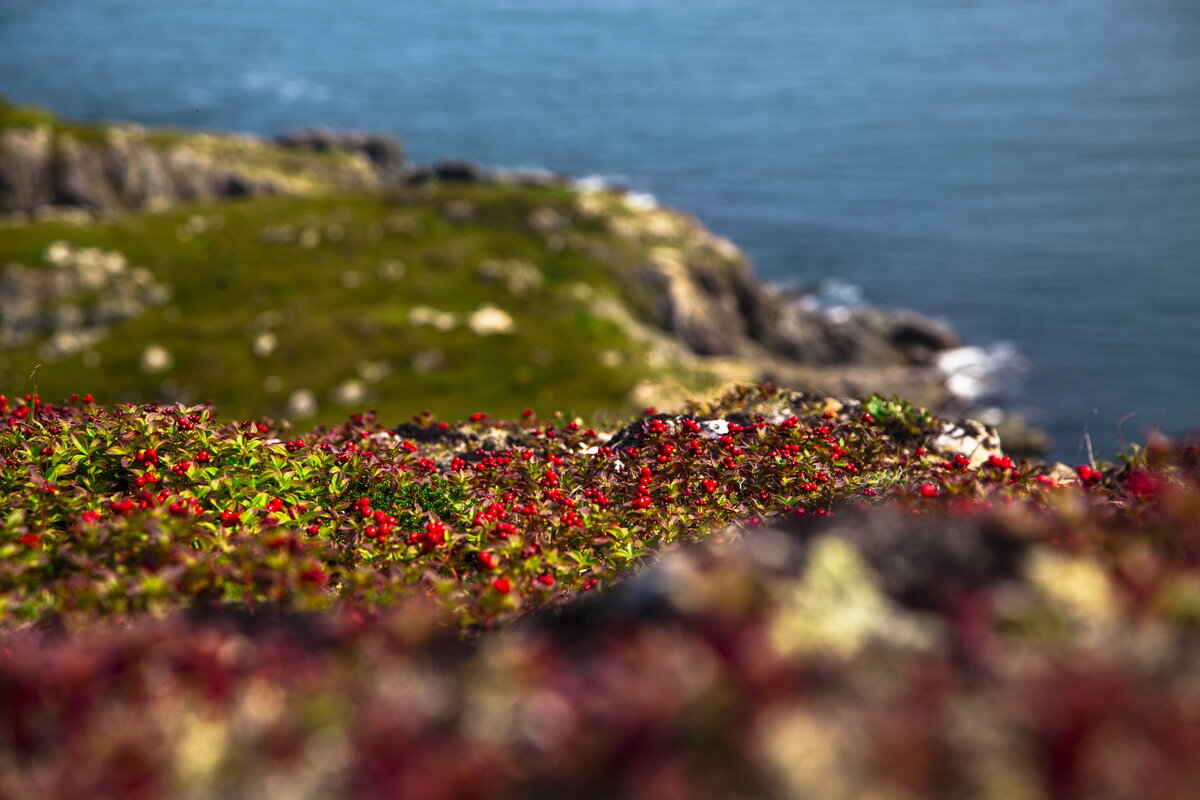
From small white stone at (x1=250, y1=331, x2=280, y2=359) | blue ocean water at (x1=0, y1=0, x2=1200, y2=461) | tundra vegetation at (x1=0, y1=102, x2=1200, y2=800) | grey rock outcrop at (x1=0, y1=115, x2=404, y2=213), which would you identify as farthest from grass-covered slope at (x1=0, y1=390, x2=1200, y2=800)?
grey rock outcrop at (x1=0, y1=115, x2=404, y2=213)

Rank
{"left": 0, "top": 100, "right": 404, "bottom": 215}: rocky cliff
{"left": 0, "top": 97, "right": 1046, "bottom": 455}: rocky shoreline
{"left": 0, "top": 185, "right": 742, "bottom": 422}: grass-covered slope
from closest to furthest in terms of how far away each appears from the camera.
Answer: {"left": 0, "top": 185, "right": 742, "bottom": 422}: grass-covered slope
{"left": 0, "top": 97, "right": 1046, "bottom": 455}: rocky shoreline
{"left": 0, "top": 100, "right": 404, "bottom": 215}: rocky cliff

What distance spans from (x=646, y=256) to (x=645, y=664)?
80.7 meters

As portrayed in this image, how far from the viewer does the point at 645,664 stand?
17.0 feet

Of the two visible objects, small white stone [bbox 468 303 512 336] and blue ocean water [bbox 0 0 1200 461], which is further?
blue ocean water [bbox 0 0 1200 461]

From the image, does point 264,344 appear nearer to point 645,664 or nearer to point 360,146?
point 645,664

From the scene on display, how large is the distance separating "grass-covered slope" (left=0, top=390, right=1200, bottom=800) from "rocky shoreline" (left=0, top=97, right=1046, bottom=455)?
4513 centimetres

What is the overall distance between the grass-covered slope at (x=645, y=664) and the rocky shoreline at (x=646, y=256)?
45.1 metres

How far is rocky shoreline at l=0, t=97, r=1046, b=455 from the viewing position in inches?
3184

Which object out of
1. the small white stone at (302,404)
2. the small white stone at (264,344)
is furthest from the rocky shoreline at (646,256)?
the small white stone at (302,404)

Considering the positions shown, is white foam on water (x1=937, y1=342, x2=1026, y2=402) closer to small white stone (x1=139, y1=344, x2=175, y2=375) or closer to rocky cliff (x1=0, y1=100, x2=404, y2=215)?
small white stone (x1=139, y1=344, x2=175, y2=375)

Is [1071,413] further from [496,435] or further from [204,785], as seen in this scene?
[204,785]

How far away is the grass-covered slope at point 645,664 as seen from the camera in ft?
14.8

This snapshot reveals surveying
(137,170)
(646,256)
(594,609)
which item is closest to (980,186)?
(646,256)

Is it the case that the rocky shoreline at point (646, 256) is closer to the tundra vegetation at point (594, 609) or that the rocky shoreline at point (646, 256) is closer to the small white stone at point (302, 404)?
the small white stone at point (302, 404)
